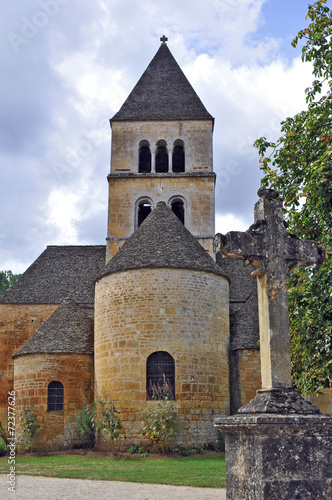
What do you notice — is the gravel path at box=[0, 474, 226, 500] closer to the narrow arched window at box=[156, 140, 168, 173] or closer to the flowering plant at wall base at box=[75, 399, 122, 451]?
the flowering plant at wall base at box=[75, 399, 122, 451]

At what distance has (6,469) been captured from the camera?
12758mm

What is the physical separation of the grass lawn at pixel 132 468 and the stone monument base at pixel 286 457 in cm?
505

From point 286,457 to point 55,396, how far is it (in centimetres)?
1382

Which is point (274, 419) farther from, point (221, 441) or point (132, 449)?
point (221, 441)

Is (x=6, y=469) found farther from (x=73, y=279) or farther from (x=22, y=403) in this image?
(x=73, y=279)

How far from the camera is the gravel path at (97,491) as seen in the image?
855cm

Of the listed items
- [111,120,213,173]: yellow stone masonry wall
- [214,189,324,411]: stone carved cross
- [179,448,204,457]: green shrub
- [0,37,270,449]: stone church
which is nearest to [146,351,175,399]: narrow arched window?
A: [0,37,270,449]: stone church

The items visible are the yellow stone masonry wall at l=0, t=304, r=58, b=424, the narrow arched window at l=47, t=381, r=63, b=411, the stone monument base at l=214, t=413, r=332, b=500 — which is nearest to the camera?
the stone monument base at l=214, t=413, r=332, b=500

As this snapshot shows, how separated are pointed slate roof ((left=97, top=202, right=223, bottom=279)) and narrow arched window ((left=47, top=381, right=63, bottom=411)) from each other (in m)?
4.12

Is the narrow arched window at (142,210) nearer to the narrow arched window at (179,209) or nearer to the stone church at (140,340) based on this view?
the narrow arched window at (179,209)

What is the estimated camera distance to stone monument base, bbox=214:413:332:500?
4.91m

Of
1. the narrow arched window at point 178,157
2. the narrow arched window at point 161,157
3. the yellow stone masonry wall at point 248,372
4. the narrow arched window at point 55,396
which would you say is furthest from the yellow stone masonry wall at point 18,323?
the narrow arched window at point 178,157

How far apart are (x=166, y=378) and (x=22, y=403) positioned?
530 centimetres

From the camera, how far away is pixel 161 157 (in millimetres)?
27672
